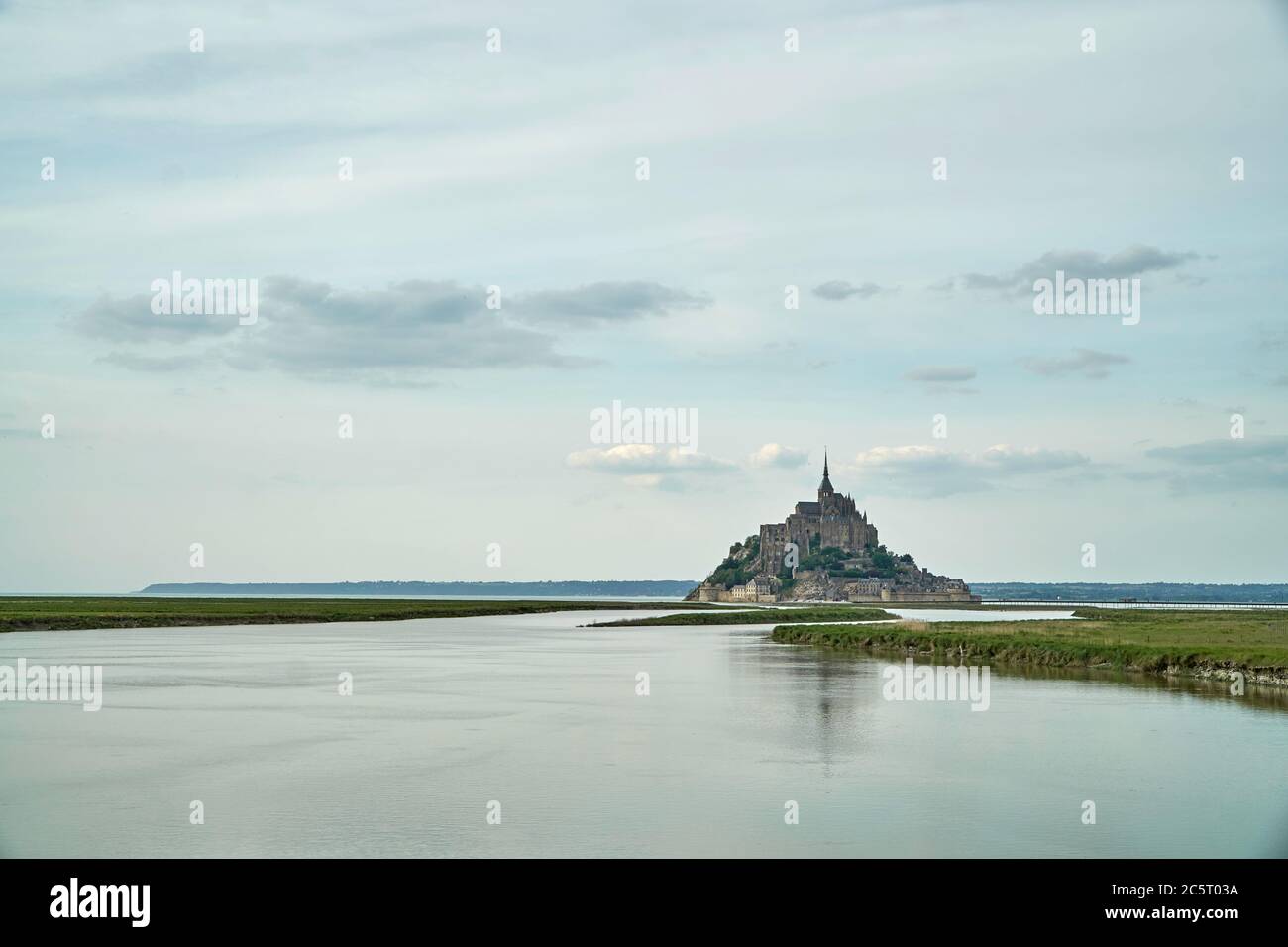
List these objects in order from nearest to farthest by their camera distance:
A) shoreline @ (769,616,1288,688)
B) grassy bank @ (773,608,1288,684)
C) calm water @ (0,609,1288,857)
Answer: calm water @ (0,609,1288,857), shoreline @ (769,616,1288,688), grassy bank @ (773,608,1288,684)

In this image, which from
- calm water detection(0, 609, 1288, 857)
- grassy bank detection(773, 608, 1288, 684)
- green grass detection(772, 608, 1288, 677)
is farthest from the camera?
green grass detection(772, 608, 1288, 677)

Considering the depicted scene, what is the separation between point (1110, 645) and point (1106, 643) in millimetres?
1360

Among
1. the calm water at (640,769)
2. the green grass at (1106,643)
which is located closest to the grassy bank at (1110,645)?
the green grass at (1106,643)

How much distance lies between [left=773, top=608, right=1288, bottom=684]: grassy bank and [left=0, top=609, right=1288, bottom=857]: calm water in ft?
6.86

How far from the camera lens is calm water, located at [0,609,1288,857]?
1758 cm

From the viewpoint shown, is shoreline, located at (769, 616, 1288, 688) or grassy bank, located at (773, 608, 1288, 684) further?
grassy bank, located at (773, 608, 1288, 684)

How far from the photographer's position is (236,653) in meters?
56.8

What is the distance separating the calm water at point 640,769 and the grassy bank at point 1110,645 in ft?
6.86

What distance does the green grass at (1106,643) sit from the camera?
38562 mm

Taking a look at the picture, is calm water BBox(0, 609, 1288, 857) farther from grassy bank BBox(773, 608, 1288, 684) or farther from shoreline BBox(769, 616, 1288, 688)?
grassy bank BBox(773, 608, 1288, 684)

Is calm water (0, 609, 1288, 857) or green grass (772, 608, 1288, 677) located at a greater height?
green grass (772, 608, 1288, 677)

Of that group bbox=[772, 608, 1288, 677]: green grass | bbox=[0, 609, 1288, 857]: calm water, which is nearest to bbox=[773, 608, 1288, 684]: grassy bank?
bbox=[772, 608, 1288, 677]: green grass
